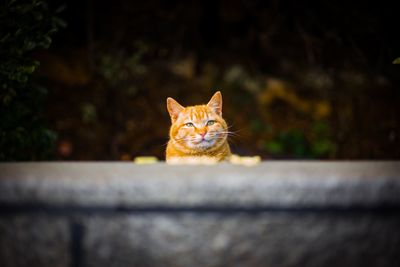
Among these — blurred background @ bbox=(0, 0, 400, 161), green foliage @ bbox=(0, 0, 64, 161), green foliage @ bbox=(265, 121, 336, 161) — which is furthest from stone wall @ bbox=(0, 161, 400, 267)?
green foliage @ bbox=(265, 121, 336, 161)

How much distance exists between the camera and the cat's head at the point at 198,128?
297cm

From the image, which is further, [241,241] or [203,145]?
[203,145]

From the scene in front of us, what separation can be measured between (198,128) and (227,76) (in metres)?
4.70

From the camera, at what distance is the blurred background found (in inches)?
229

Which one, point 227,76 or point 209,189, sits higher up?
point 227,76

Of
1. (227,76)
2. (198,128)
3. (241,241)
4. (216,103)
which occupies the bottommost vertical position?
(241,241)

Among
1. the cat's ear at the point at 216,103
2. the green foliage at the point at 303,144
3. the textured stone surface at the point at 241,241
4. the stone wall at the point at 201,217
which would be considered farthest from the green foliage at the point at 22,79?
the green foliage at the point at 303,144

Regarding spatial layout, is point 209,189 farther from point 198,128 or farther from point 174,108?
point 174,108

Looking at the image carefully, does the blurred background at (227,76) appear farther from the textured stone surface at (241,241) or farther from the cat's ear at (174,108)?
the textured stone surface at (241,241)

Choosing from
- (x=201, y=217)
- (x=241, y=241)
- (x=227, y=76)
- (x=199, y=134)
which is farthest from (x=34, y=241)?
(x=227, y=76)

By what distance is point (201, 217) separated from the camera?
1.28 m

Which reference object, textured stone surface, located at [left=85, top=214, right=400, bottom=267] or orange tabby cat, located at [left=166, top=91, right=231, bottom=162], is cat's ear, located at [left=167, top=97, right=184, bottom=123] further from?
textured stone surface, located at [left=85, top=214, right=400, bottom=267]

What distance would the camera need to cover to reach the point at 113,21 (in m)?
6.77

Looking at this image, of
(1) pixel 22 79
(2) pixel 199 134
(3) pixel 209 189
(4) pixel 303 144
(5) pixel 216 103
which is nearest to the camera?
(3) pixel 209 189
